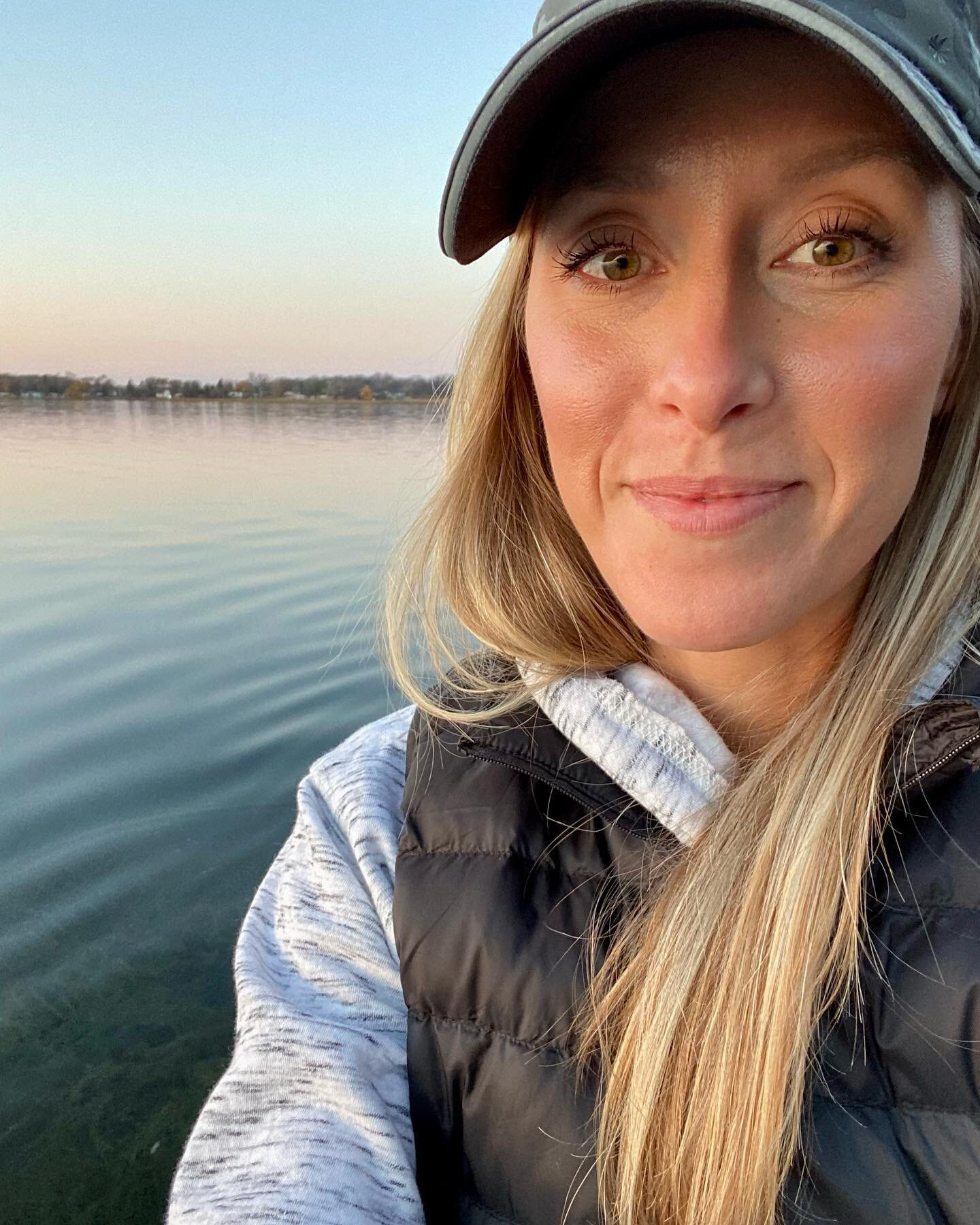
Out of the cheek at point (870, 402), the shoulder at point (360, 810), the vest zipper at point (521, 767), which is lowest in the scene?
the shoulder at point (360, 810)

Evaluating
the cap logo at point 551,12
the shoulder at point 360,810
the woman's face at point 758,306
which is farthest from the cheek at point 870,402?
the shoulder at point 360,810

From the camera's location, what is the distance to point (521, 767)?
1.24 meters

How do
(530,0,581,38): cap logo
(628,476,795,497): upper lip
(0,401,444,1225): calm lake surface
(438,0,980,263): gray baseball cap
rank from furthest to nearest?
(0,401,444,1225): calm lake surface
(628,476,795,497): upper lip
(530,0,581,38): cap logo
(438,0,980,263): gray baseball cap

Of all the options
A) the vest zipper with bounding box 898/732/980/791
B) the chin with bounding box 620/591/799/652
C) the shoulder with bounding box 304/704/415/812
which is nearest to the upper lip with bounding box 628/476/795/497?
the chin with bounding box 620/591/799/652

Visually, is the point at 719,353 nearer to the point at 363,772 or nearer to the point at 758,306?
the point at 758,306

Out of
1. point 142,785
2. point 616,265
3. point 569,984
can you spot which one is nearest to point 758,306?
point 616,265

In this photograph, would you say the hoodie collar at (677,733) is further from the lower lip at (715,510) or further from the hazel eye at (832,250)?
the hazel eye at (832,250)

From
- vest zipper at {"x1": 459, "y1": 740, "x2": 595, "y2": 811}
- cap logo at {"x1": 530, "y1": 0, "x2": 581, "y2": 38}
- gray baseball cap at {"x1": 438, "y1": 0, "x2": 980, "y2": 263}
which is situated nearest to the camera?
gray baseball cap at {"x1": 438, "y1": 0, "x2": 980, "y2": 263}

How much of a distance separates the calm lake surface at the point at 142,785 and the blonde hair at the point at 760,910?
0.91 m

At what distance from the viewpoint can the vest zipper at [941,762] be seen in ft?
3.29

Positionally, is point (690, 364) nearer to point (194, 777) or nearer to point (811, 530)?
point (811, 530)

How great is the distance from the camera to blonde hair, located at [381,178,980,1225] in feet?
3.29

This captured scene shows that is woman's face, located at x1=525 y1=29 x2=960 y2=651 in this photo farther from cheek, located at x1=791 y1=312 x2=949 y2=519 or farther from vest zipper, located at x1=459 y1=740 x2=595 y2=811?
vest zipper, located at x1=459 y1=740 x2=595 y2=811

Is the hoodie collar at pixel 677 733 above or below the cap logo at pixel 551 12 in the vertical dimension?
below
